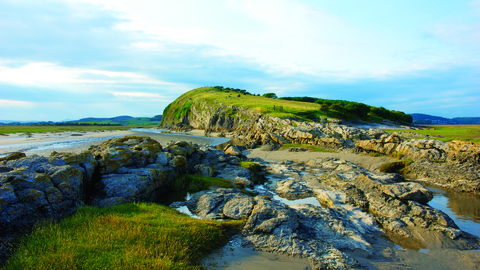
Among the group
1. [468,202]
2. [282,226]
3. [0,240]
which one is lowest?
[468,202]

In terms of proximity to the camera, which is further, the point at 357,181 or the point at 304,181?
the point at 304,181

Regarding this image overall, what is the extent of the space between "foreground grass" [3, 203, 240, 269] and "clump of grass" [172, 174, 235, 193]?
20.8ft

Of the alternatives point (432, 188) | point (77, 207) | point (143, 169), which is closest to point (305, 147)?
point (432, 188)

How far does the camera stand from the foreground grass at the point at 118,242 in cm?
678

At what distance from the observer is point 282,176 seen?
24750 mm

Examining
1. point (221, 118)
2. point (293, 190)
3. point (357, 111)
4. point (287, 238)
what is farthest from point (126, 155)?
point (357, 111)

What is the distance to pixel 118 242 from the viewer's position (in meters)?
7.99

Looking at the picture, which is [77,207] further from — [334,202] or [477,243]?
[477,243]

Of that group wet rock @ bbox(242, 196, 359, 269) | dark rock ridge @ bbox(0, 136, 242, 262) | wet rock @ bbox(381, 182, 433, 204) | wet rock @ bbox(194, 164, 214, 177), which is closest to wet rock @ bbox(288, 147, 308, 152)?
wet rock @ bbox(194, 164, 214, 177)

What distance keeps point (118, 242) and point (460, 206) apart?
23.2m

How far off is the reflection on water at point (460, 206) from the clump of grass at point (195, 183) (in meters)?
15.6

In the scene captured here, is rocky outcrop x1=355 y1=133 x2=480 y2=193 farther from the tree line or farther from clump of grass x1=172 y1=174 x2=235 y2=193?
the tree line

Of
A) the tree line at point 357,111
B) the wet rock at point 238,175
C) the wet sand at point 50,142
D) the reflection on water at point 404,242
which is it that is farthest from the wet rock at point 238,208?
the tree line at point 357,111

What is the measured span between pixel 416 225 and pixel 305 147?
94.1 feet
